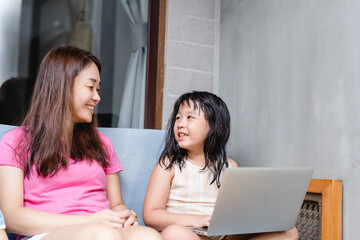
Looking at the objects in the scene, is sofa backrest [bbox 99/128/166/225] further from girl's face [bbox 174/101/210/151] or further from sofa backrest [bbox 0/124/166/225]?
girl's face [bbox 174/101/210/151]

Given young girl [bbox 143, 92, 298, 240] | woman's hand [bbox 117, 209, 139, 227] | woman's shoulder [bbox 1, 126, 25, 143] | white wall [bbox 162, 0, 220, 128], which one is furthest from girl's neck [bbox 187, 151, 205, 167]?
white wall [bbox 162, 0, 220, 128]

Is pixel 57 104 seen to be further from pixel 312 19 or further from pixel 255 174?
pixel 312 19

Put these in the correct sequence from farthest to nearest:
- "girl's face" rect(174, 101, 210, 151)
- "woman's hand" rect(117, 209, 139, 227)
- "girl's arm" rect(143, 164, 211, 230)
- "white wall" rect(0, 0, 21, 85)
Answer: "white wall" rect(0, 0, 21, 85) → "girl's face" rect(174, 101, 210, 151) → "girl's arm" rect(143, 164, 211, 230) → "woman's hand" rect(117, 209, 139, 227)

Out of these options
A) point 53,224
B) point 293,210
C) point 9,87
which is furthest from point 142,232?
point 9,87

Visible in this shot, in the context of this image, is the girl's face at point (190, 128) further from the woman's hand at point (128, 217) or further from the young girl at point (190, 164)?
the woman's hand at point (128, 217)

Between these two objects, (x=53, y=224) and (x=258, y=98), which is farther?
(x=258, y=98)

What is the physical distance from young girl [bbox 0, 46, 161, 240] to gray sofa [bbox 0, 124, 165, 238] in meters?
0.15

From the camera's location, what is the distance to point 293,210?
4.16 ft

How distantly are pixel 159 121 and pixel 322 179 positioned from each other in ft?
3.62

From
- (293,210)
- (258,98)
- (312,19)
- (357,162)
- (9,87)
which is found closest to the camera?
(293,210)

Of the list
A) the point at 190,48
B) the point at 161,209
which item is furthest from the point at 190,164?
the point at 190,48

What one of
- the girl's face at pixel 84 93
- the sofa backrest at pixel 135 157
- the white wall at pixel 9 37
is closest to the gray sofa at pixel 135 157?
the sofa backrest at pixel 135 157

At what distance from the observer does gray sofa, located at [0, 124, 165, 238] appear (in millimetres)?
1657

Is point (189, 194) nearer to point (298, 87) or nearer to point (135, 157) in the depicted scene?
point (135, 157)
